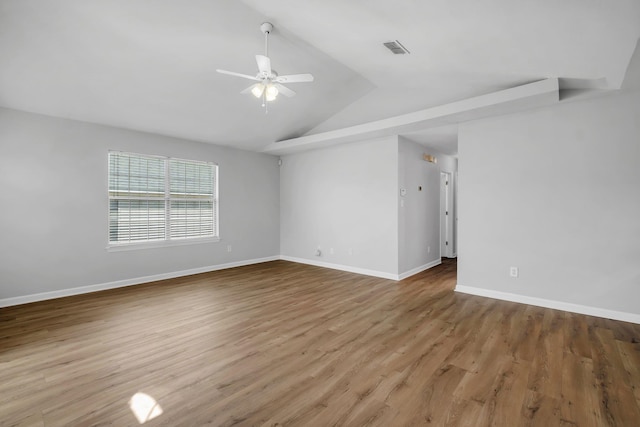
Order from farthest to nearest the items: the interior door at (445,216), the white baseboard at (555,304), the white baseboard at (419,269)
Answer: the interior door at (445,216)
the white baseboard at (419,269)
the white baseboard at (555,304)

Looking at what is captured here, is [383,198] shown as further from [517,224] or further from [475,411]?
[475,411]

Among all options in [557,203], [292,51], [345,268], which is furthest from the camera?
[345,268]

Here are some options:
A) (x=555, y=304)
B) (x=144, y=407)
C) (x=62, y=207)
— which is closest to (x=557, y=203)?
(x=555, y=304)

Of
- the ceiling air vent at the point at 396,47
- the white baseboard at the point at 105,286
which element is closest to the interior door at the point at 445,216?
the ceiling air vent at the point at 396,47

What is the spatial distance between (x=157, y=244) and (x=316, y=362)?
4.08 meters

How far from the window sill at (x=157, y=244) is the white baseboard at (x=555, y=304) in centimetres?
470

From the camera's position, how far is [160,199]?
17.2 ft

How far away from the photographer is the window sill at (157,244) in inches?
185

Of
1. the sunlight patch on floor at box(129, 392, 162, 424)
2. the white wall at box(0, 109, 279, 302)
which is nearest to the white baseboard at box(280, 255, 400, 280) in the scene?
the white wall at box(0, 109, 279, 302)

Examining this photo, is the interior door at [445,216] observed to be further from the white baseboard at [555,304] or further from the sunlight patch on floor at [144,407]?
the sunlight patch on floor at [144,407]

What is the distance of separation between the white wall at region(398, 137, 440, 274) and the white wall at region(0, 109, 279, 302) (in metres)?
3.99

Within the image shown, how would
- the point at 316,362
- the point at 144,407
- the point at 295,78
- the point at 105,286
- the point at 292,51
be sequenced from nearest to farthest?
the point at 144,407
the point at 316,362
the point at 295,78
the point at 292,51
the point at 105,286

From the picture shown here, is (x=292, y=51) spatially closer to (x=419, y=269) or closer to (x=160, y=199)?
(x=160, y=199)

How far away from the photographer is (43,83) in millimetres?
3443
